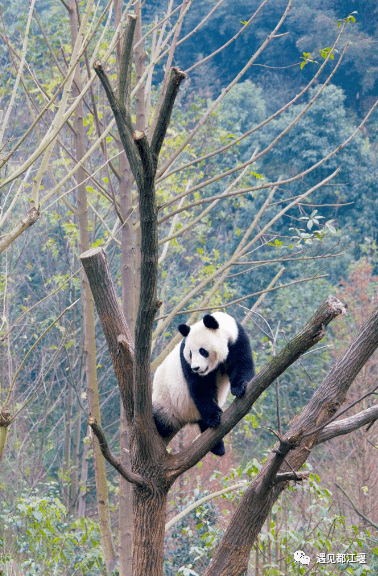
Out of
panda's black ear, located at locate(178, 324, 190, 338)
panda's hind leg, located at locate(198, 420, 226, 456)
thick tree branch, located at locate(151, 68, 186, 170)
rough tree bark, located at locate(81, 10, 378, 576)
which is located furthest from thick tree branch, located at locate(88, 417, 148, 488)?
thick tree branch, located at locate(151, 68, 186, 170)

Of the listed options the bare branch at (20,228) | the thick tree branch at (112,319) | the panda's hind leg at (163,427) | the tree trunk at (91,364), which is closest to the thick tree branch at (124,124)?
the bare branch at (20,228)

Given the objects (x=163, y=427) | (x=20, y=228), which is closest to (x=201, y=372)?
(x=163, y=427)

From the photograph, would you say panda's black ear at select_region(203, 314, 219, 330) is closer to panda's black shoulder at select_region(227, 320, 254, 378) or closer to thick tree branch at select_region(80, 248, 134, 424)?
panda's black shoulder at select_region(227, 320, 254, 378)

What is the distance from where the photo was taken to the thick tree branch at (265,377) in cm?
252

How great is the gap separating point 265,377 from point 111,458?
0.76 metres

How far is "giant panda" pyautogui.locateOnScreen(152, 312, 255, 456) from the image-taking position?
3.66 meters

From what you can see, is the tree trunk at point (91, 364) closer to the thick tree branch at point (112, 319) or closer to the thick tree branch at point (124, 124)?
the thick tree branch at point (112, 319)

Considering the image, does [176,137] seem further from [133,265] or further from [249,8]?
[249,8]

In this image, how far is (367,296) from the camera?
12.5m

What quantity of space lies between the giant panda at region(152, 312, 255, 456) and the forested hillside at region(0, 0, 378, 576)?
190 mm

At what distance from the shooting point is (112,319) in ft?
10.6

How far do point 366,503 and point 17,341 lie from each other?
22.9ft

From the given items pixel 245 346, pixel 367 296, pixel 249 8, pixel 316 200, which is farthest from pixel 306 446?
pixel 249 8

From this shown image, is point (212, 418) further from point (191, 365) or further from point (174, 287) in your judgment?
point (174, 287)
